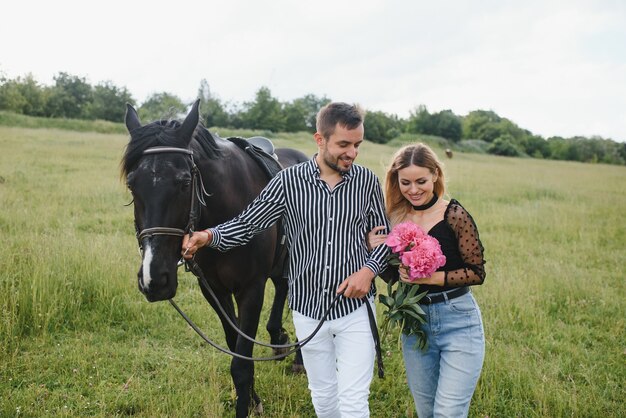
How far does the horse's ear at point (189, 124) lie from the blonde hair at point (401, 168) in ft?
3.85

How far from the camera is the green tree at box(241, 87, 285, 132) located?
48.9 meters

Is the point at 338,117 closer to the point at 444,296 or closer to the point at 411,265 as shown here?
the point at 411,265

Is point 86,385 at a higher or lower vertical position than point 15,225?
lower

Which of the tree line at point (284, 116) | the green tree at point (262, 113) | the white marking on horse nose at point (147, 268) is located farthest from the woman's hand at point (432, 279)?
the green tree at point (262, 113)

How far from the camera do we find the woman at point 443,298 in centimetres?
236

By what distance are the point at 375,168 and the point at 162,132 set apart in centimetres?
1720

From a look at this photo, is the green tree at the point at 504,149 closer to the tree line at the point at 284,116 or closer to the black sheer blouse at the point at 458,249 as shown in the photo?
the tree line at the point at 284,116

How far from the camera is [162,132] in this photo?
251 centimetres

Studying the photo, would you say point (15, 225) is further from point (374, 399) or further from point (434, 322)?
point (434, 322)

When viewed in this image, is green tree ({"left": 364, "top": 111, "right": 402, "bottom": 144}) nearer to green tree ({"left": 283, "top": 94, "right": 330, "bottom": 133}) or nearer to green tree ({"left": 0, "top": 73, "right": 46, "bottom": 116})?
green tree ({"left": 283, "top": 94, "right": 330, "bottom": 133})

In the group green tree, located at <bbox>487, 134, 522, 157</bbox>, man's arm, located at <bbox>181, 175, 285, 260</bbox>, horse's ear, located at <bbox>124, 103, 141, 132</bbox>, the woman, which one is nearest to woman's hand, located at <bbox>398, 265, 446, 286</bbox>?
the woman

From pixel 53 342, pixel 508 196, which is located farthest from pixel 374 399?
pixel 508 196

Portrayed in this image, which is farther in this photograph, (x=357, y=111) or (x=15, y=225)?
(x=15, y=225)

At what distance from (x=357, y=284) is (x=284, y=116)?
173 feet
